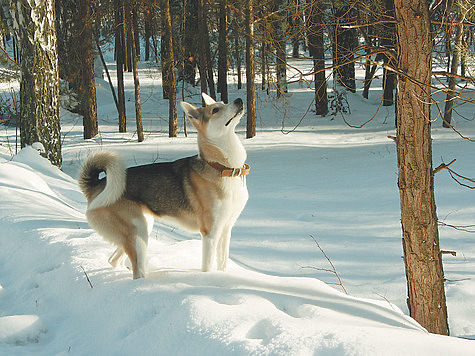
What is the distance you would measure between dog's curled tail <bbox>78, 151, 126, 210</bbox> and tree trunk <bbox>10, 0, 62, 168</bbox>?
479 centimetres

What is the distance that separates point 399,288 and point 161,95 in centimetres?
2515

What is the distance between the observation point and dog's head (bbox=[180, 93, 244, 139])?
3.96 meters

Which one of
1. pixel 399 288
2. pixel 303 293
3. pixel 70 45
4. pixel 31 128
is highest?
pixel 70 45

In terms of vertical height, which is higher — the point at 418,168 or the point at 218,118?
the point at 218,118

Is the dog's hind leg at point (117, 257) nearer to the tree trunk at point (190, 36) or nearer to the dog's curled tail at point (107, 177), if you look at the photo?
the dog's curled tail at point (107, 177)

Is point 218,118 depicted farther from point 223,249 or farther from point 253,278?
point 253,278

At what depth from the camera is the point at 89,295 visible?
3404 mm

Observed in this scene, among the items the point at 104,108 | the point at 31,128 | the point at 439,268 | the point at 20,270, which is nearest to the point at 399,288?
the point at 439,268

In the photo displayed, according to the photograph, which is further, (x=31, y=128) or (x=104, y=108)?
(x=104, y=108)

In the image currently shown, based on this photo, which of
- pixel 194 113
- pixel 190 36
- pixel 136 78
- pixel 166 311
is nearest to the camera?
pixel 166 311

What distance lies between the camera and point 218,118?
397 cm

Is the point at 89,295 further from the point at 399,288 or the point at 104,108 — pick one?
the point at 104,108

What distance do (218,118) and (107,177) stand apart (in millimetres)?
1036

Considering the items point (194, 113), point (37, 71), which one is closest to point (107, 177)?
point (194, 113)
